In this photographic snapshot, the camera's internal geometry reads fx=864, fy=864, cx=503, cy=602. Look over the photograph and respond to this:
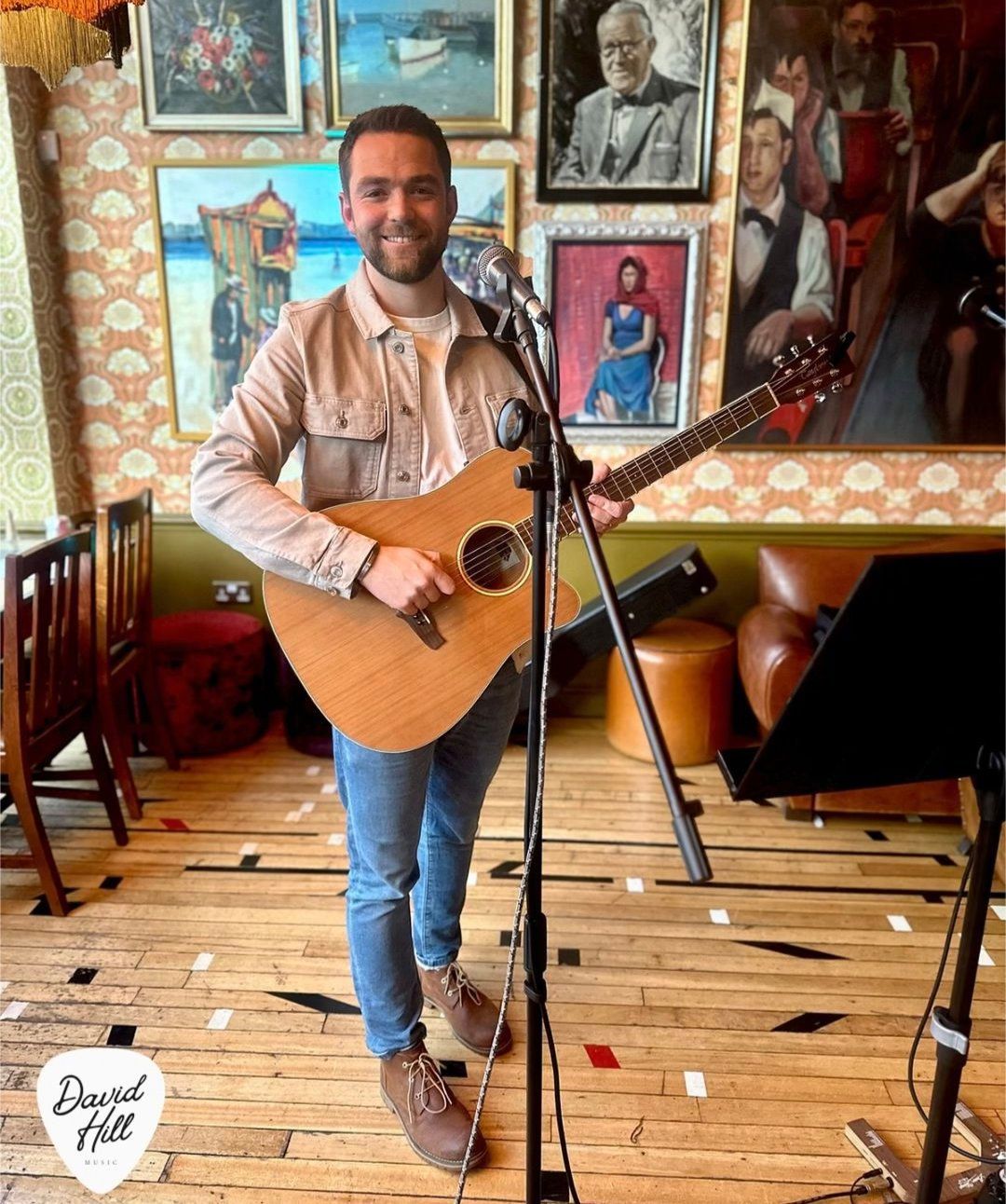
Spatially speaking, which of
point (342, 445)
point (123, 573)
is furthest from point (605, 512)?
point (123, 573)

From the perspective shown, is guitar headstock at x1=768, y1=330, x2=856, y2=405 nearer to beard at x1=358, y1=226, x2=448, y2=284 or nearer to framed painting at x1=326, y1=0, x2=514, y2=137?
beard at x1=358, y1=226, x2=448, y2=284

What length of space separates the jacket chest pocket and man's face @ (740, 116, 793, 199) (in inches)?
88.1

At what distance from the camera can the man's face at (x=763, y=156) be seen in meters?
2.94

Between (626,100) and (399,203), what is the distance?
6.78 ft

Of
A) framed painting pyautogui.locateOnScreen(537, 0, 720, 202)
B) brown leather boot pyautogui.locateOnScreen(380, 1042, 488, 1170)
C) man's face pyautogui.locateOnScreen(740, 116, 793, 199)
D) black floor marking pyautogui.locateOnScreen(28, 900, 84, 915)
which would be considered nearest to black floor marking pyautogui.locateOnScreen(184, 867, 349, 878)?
black floor marking pyautogui.locateOnScreen(28, 900, 84, 915)

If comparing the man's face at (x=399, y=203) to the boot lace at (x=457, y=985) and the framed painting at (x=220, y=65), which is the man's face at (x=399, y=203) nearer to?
the boot lace at (x=457, y=985)

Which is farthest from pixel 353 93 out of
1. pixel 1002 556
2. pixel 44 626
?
pixel 1002 556

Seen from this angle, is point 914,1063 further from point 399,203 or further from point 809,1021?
point 399,203

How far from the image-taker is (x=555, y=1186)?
4.83 feet

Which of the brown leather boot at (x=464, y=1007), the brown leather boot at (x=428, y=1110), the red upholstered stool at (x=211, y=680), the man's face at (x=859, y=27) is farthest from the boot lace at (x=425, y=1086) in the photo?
the man's face at (x=859, y=27)

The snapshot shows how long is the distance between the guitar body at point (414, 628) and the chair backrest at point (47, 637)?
0.97 metres

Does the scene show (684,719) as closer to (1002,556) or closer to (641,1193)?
(641,1193)

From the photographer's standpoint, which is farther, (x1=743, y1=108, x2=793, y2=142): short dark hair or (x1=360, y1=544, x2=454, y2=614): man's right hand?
(x1=743, y1=108, x2=793, y2=142): short dark hair

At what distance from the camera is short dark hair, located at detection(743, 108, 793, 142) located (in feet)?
9.59
